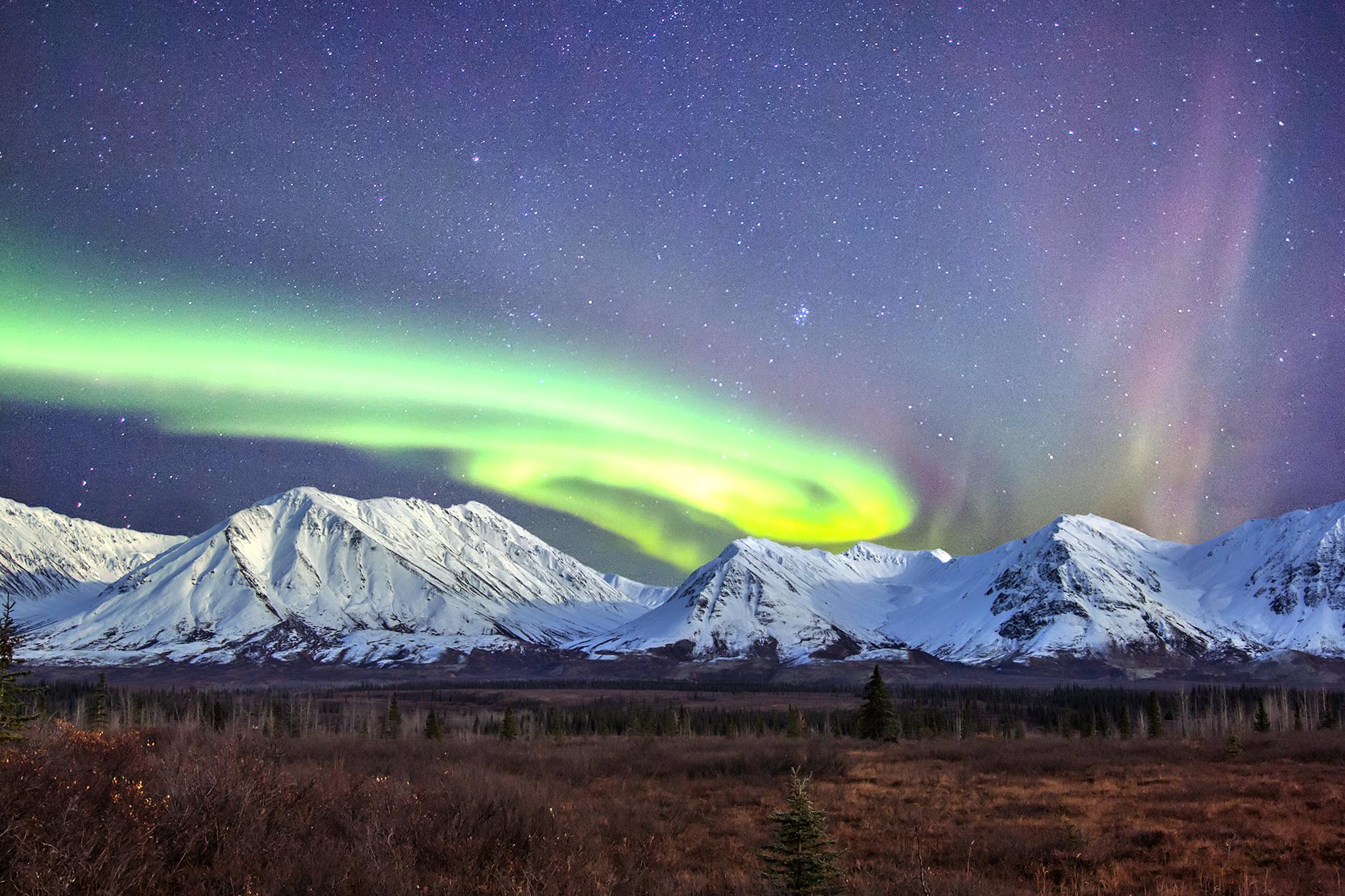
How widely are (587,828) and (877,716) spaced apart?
4881 cm

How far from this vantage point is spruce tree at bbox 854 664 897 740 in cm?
6475

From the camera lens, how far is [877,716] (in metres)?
65.5

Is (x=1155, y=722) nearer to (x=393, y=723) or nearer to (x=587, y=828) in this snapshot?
(x=393, y=723)

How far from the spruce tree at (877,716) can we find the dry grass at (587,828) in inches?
1022

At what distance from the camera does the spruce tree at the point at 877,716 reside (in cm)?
6475

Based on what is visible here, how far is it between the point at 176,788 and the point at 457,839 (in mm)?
5325

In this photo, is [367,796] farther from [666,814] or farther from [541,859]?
[666,814]

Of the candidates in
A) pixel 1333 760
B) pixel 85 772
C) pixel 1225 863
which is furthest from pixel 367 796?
pixel 1333 760

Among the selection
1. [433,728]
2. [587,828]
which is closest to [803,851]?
[587,828]

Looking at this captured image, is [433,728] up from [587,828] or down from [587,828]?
down

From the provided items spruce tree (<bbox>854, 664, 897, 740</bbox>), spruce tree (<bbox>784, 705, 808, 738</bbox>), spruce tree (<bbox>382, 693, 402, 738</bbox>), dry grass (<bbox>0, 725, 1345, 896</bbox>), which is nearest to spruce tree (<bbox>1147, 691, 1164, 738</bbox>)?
spruce tree (<bbox>854, 664, 897, 740</bbox>)

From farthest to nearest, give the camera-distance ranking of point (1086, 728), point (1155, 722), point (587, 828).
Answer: point (1086, 728) < point (1155, 722) < point (587, 828)

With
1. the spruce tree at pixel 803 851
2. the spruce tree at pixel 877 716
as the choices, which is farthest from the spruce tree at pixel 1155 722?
the spruce tree at pixel 803 851

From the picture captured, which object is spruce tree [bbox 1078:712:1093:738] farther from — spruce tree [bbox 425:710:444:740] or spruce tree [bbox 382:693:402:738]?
spruce tree [bbox 382:693:402:738]
